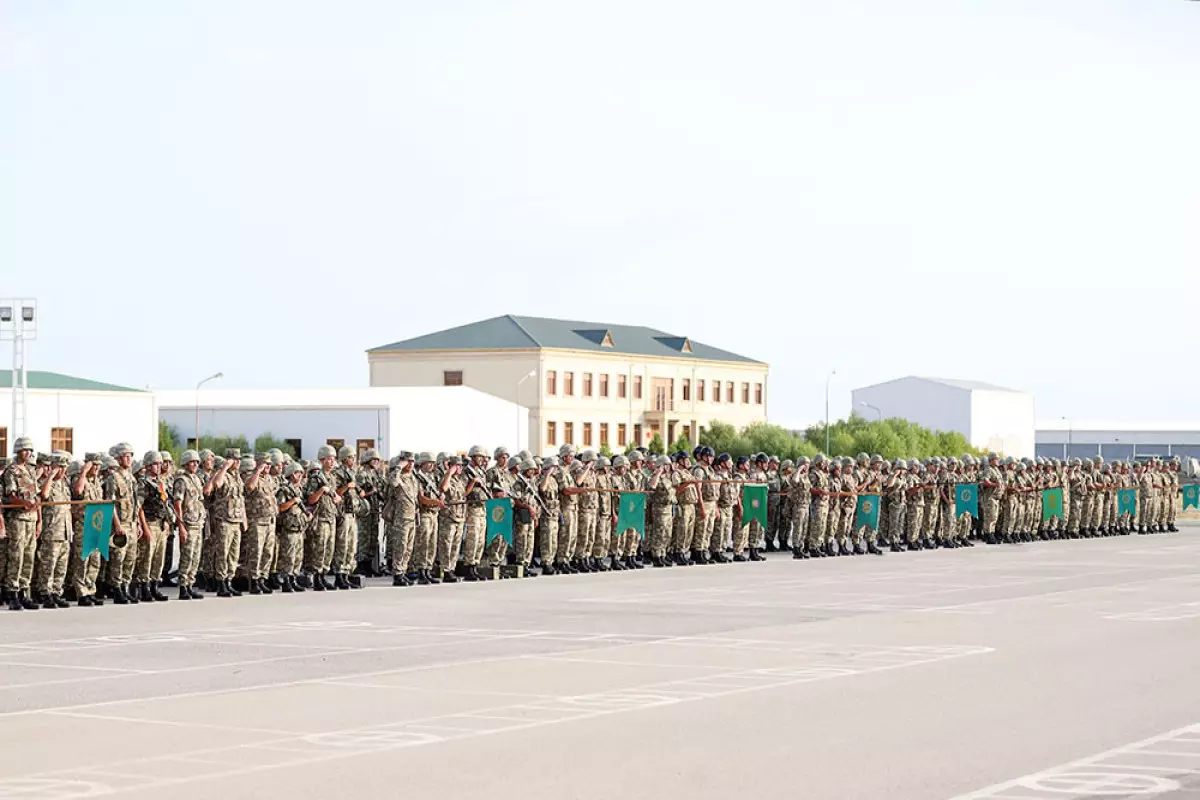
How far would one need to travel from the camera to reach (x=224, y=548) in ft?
73.4

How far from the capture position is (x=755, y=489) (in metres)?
31.4

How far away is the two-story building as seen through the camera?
370ft

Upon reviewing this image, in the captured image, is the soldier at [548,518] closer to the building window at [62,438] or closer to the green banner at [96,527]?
the green banner at [96,527]

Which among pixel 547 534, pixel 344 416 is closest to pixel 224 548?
pixel 547 534

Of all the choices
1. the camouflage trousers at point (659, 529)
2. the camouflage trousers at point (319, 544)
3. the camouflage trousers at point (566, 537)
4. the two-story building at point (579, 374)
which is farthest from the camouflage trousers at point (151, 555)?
the two-story building at point (579, 374)

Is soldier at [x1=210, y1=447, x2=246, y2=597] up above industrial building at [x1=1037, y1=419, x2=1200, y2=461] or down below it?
below

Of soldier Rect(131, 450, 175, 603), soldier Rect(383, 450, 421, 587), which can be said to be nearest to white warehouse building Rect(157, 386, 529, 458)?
soldier Rect(383, 450, 421, 587)

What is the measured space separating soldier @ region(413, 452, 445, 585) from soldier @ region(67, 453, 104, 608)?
473 centimetres

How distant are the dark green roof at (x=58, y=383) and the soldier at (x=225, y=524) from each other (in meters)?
61.3

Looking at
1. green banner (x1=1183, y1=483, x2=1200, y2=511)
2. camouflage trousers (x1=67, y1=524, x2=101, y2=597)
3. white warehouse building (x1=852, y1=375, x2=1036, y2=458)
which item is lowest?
camouflage trousers (x1=67, y1=524, x2=101, y2=597)

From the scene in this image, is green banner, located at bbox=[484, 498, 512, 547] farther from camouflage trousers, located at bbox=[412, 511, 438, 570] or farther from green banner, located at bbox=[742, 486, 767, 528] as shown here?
green banner, located at bbox=[742, 486, 767, 528]

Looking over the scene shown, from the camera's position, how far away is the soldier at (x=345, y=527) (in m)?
24.0

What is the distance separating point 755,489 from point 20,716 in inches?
805

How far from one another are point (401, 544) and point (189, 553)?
3248 mm
